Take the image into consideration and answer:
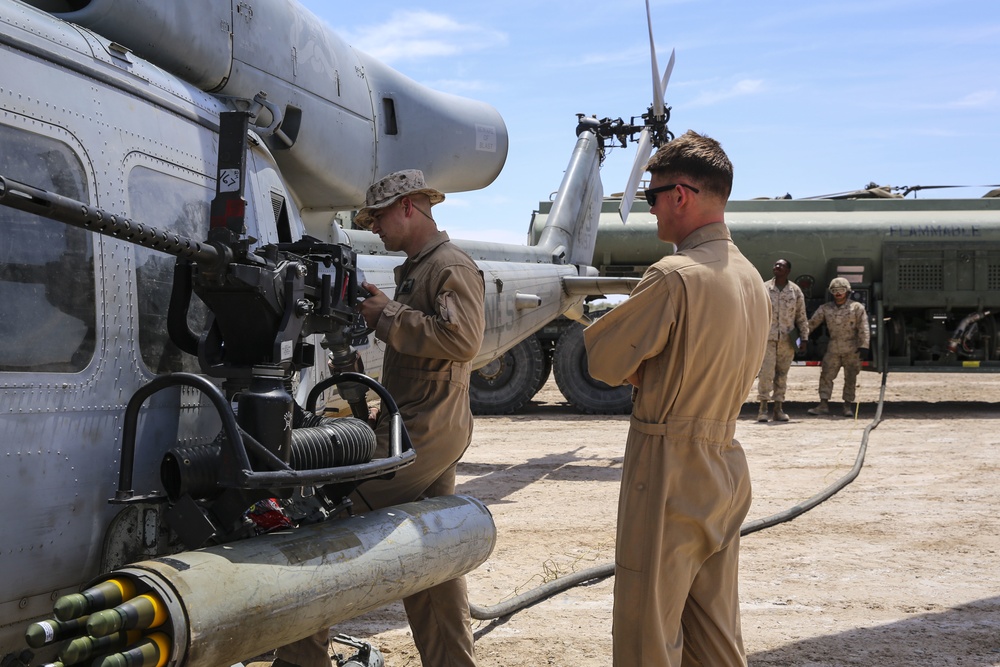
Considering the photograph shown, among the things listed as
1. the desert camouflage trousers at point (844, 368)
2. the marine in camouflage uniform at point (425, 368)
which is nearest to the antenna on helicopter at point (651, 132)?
the desert camouflage trousers at point (844, 368)

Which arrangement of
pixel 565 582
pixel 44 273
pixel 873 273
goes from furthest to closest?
pixel 873 273
pixel 565 582
pixel 44 273

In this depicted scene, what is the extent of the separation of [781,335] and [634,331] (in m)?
10.4

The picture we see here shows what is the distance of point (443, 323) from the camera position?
3215 mm

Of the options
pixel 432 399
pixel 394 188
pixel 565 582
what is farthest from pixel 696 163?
pixel 565 582

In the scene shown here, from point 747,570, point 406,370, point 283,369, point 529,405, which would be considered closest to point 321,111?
point 406,370

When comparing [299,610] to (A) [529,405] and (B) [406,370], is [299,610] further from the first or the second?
(A) [529,405]

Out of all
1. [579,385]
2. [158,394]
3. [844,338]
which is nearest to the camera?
[158,394]

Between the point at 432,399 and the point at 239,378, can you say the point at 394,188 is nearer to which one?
the point at 432,399

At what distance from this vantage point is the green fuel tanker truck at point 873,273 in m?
13.4

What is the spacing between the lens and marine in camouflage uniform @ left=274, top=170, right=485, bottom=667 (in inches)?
125

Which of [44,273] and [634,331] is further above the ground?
[44,273]

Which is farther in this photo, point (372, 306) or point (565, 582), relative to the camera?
point (565, 582)

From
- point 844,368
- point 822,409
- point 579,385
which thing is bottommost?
point 822,409

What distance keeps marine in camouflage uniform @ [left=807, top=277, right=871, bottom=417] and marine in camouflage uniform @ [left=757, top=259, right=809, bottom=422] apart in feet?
1.73
